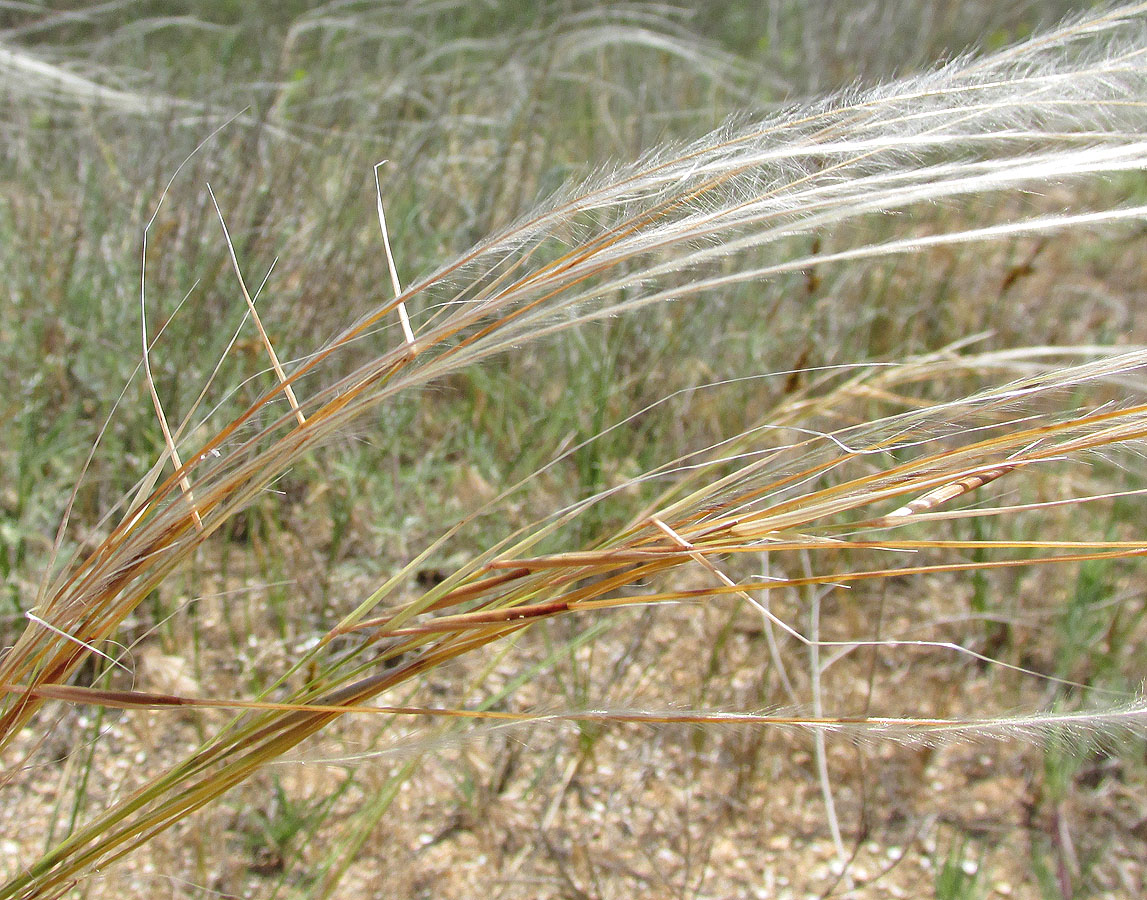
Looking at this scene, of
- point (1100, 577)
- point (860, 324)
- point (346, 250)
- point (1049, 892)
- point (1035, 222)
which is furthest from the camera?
point (860, 324)

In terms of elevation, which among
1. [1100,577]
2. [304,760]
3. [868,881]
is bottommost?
[868,881]

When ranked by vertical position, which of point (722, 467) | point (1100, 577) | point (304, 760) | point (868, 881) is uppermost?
point (304, 760)

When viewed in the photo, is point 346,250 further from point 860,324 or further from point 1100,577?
point 1100,577

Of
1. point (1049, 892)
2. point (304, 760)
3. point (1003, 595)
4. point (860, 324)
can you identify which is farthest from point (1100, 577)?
point (304, 760)

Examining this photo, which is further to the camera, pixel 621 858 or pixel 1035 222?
pixel 621 858

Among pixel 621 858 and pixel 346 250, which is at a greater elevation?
pixel 346 250

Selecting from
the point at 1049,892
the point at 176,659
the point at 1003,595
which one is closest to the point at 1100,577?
the point at 1003,595

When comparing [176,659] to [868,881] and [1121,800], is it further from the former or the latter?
[1121,800]

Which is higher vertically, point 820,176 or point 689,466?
point 820,176

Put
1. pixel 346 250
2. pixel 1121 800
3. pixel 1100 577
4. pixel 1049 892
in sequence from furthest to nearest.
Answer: pixel 346 250 < pixel 1100 577 < pixel 1121 800 < pixel 1049 892
